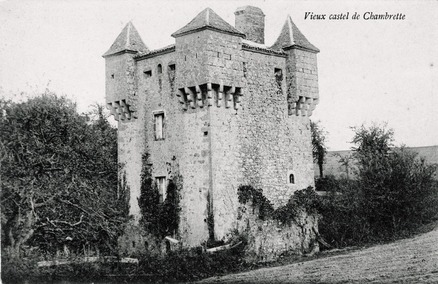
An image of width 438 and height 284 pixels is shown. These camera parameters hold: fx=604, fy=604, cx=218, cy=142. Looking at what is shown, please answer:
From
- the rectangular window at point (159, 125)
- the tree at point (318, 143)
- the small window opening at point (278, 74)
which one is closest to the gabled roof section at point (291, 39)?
the small window opening at point (278, 74)

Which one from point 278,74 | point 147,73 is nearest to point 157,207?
point 147,73

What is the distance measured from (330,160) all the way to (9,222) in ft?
189

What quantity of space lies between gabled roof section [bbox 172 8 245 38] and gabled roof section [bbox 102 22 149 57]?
12.5ft

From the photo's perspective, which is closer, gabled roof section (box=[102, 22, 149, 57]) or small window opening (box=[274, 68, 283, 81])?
gabled roof section (box=[102, 22, 149, 57])

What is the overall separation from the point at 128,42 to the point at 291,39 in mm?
8232

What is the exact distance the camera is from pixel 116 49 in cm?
3031

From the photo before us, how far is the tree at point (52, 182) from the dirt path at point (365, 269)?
18.2 ft

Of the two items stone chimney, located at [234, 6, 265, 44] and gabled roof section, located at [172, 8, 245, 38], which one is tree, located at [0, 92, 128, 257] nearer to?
gabled roof section, located at [172, 8, 245, 38]

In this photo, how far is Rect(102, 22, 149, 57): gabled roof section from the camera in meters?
30.1

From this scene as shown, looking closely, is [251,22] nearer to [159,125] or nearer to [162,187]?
[159,125]

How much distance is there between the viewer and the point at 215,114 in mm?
26938

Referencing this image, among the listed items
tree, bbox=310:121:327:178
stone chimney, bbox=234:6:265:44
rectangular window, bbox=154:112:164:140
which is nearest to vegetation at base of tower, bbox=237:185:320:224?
rectangular window, bbox=154:112:164:140

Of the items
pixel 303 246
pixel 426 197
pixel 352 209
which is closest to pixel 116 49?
pixel 303 246

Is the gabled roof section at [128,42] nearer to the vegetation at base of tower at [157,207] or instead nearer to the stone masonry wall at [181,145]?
the stone masonry wall at [181,145]
